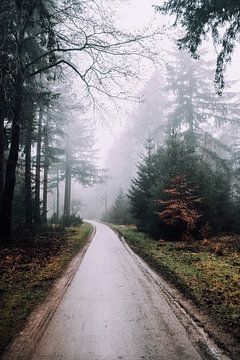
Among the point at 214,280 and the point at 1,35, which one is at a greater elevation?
the point at 1,35

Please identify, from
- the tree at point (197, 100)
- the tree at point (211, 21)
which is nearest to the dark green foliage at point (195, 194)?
the tree at point (211, 21)

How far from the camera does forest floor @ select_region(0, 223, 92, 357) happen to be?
625 centimetres

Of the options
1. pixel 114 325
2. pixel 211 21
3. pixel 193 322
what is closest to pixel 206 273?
pixel 193 322

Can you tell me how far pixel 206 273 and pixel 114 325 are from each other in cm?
499

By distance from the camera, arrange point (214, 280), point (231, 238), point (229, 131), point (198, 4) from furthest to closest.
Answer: point (229, 131)
point (231, 238)
point (198, 4)
point (214, 280)

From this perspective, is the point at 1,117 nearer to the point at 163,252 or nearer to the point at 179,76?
the point at 163,252

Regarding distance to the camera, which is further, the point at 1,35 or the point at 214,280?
the point at 1,35

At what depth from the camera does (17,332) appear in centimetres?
556

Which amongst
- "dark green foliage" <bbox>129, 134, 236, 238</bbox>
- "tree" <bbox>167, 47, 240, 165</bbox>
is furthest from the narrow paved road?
"tree" <bbox>167, 47, 240, 165</bbox>

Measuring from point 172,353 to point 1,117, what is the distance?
13.7m

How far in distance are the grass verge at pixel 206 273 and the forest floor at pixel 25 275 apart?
319cm

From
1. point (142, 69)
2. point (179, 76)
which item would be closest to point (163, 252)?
point (142, 69)

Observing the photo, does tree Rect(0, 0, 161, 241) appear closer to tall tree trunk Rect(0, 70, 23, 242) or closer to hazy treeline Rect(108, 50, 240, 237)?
tall tree trunk Rect(0, 70, 23, 242)

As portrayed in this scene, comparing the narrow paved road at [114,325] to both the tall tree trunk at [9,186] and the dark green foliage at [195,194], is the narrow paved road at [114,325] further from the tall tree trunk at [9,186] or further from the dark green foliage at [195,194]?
the dark green foliage at [195,194]
